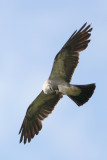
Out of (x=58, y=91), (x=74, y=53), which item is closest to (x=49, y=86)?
(x=58, y=91)

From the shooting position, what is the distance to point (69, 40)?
16328mm

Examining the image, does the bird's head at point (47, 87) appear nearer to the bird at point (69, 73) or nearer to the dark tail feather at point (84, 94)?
the bird at point (69, 73)

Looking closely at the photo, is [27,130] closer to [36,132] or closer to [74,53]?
[36,132]

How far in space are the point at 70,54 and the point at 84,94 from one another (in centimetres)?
139

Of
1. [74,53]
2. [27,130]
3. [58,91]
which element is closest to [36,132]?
[27,130]

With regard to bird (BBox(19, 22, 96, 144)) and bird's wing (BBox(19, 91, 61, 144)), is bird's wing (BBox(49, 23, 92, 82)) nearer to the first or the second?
bird (BBox(19, 22, 96, 144))

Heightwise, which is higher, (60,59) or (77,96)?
(60,59)

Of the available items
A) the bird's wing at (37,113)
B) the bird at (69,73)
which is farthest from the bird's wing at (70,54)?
the bird's wing at (37,113)

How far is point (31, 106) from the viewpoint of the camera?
17.9 m

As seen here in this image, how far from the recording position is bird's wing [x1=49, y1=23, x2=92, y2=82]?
16.1m

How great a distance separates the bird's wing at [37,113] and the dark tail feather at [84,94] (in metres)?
1.16

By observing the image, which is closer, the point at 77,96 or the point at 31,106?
the point at 77,96

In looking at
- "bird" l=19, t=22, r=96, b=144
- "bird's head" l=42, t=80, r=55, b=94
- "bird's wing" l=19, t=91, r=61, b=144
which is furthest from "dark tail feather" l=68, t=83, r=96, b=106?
"bird's wing" l=19, t=91, r=61, b=144

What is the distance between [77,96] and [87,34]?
2.09 metres
